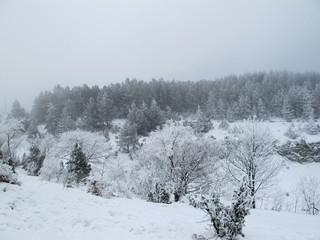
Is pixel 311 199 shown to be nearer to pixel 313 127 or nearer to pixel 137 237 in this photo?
pixel 137 237

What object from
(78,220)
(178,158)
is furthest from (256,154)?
(78,220)

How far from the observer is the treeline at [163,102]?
46.6 meters

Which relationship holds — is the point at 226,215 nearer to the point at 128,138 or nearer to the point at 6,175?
the point at 6,175

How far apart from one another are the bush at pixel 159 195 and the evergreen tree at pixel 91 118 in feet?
115

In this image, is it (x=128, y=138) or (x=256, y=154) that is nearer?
(x=256, y=154)

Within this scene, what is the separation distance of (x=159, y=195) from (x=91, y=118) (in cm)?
3674

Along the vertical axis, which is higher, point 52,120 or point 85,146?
point 52,120

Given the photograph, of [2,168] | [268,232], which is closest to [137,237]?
[268,232]

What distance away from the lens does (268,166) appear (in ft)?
42.5

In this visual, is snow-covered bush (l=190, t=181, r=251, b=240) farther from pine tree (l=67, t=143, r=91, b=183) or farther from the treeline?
the treeline

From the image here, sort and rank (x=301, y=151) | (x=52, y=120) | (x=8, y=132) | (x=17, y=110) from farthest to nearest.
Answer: (x=17, y=110), (x=52, y=120), (x=301, y=151), (x=8, y=132)

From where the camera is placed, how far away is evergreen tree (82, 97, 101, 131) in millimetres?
44156

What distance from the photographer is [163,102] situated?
5828 cm

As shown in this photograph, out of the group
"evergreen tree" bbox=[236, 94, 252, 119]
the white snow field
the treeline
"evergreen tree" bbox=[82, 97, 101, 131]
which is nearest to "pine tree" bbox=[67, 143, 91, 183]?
the white snow field
